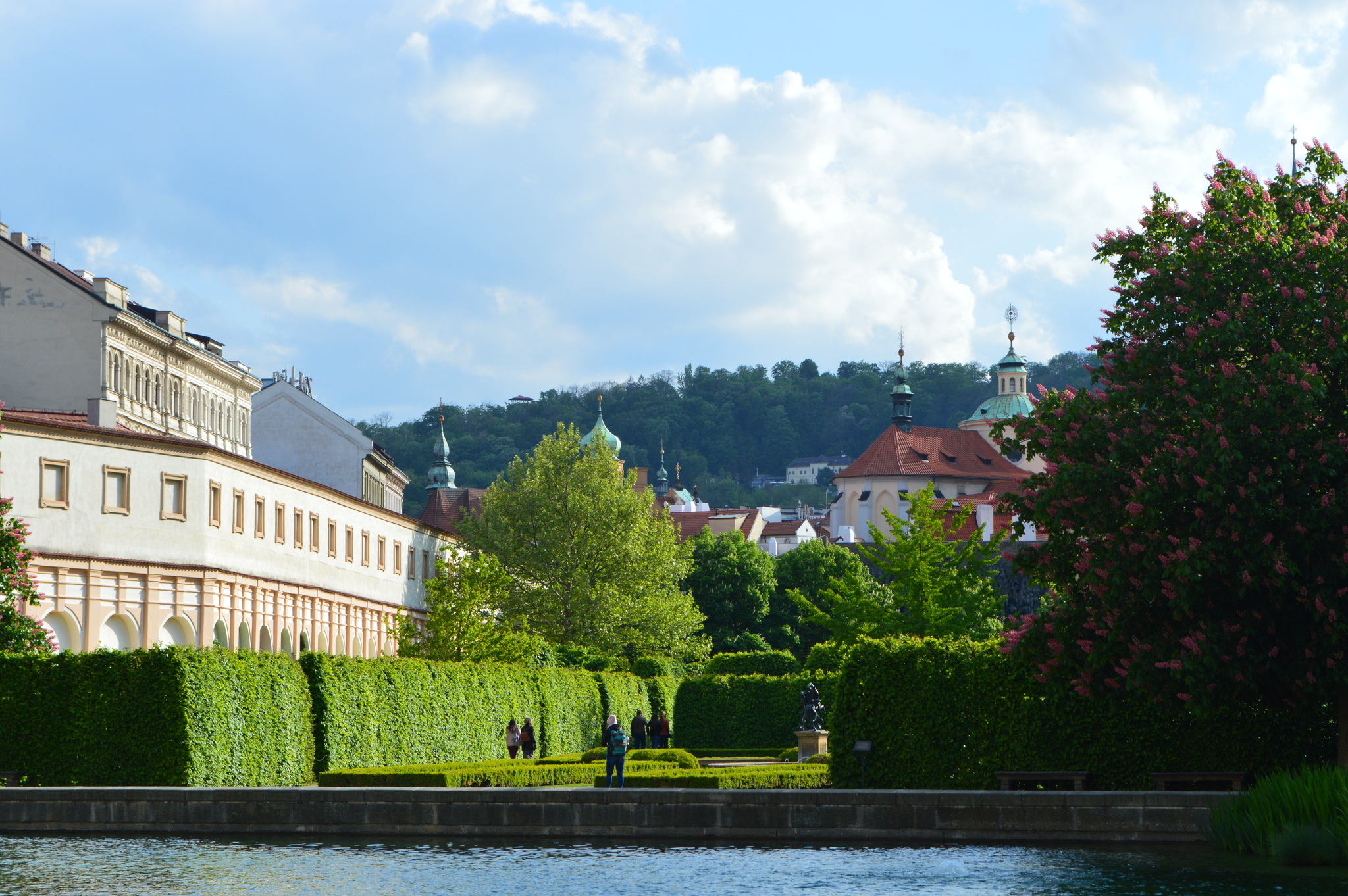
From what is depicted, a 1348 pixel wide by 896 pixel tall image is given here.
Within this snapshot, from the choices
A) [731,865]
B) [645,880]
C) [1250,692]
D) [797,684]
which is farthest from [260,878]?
[797,684]

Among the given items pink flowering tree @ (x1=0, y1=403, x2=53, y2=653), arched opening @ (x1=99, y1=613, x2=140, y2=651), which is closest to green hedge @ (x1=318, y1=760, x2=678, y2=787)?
pink flowering tree @ (x1=0, y1=403, x2=53, y2=653)

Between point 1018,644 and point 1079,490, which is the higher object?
point 1079,490

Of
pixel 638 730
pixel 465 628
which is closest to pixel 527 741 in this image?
pixel 638 730

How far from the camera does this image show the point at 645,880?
2186 centimetres

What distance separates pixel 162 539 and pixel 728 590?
177ft

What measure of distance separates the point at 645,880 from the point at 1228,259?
14.3 m

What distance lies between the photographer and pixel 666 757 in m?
46.4

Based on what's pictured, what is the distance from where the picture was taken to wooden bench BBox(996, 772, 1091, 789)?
30.1 meters

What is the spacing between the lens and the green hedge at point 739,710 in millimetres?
73125

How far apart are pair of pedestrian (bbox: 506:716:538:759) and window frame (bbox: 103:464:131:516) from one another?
46.7 feet

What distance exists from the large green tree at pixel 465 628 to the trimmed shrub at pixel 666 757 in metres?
12.6

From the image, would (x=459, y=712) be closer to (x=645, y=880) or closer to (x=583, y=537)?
(x=645, y=880)

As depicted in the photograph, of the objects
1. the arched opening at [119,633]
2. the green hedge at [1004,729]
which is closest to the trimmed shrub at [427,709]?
the arched opening at [119,633]

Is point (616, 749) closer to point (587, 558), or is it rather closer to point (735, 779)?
point (735, 779)
